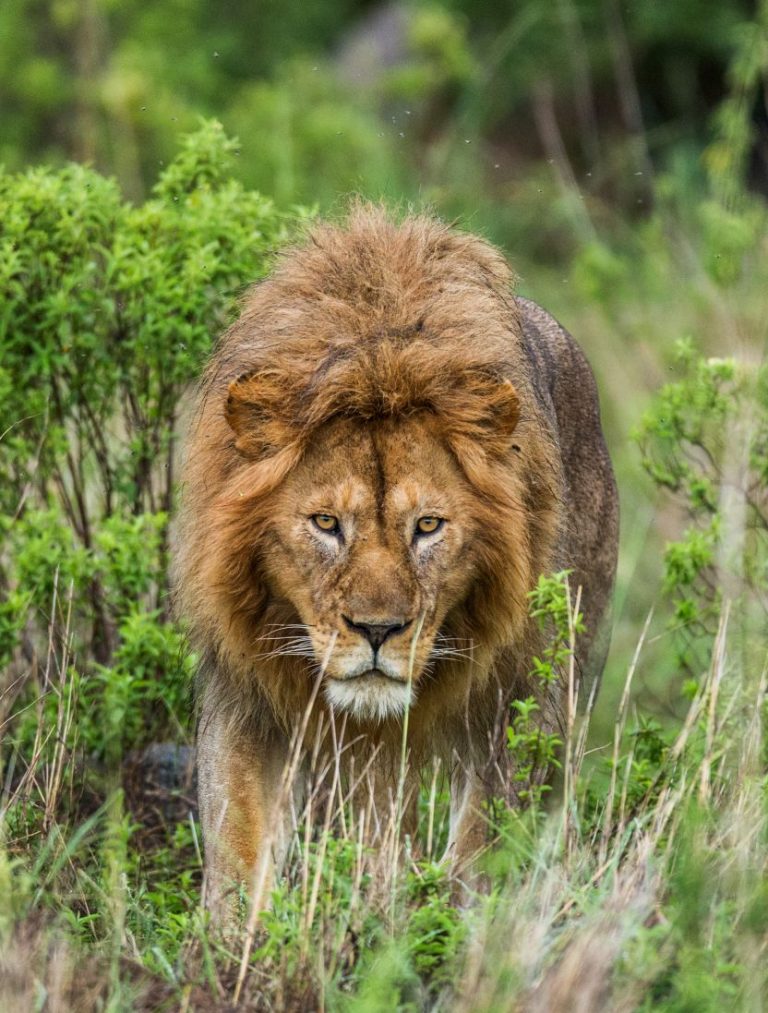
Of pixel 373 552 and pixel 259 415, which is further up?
pixel 259 415

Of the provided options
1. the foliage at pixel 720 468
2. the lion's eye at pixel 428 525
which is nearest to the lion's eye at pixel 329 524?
the lion's eye at pixel 428 525

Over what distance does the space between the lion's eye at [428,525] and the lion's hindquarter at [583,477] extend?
40.2 inches

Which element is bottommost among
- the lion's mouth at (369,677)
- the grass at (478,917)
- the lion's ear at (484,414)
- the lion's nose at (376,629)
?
the grass at (478,917)

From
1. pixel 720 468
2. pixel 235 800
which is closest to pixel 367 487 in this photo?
pixel 235 800

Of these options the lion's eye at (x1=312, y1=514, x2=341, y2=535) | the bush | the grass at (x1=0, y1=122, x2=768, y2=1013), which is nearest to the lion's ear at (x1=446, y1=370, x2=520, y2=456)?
the lion's eye at (x1=312, y1=514, x2=341, y2=535)

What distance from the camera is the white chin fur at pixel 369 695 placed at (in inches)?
184

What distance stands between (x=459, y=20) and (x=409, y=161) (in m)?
2.19

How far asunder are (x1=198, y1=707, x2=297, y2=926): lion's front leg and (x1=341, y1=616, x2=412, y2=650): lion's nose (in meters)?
0.67

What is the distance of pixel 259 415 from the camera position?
4.85m

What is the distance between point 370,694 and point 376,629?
0.21 meters

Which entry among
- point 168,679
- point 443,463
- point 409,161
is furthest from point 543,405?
point 409,161

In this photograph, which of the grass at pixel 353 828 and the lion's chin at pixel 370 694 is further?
the lion's chin at pixel 370 694

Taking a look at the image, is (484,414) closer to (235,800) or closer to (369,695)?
(369,695)

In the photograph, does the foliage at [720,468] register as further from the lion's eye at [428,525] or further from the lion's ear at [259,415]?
the lion's ear at [259,415]
